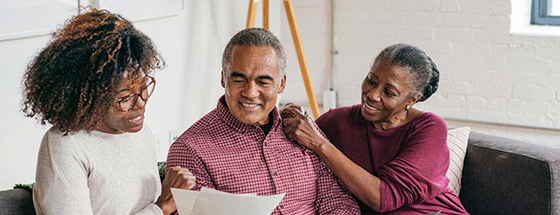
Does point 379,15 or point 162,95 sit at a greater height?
point 379,15

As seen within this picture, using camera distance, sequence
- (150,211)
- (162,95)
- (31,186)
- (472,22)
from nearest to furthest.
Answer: (150,211) → (31,186) → (162,95) → (472,22)

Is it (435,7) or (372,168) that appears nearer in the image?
(372,168)

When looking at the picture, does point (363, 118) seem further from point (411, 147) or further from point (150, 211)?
point (150, 211)

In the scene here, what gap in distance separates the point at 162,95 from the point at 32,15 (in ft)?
3.54

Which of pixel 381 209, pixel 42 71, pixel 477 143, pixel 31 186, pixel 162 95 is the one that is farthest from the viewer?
pixel 162 95

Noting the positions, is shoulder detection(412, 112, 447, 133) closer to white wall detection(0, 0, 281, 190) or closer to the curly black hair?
the curly black hair

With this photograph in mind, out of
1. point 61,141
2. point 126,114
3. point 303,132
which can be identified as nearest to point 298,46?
point 303,132

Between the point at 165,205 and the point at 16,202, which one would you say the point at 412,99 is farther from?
the point at 16,202

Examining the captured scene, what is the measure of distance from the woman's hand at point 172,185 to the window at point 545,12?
3101 millimetres

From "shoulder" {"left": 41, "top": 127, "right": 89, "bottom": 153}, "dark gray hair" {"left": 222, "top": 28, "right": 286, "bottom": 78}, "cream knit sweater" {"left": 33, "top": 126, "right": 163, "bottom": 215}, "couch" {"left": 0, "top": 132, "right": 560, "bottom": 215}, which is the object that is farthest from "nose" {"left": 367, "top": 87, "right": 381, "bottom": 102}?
"shoulder" {"left": 41, "top": 127, "right": 89, "bottom": 153}

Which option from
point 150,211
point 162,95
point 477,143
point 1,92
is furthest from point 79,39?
point 162,95

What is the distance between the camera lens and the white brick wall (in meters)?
4.07

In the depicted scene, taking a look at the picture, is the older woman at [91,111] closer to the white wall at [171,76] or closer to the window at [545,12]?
the white wall at [171,76]

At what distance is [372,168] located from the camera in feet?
7.62
